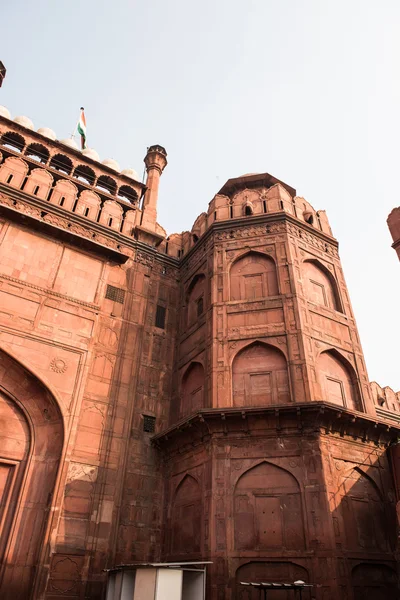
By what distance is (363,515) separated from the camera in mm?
11383

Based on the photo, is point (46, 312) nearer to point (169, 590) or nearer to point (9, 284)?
point (9, 284)

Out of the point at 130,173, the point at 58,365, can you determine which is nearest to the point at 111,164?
the point at 130,173

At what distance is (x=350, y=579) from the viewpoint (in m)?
10.1

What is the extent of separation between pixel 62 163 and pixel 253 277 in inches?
413

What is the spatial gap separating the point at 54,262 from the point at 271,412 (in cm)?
922

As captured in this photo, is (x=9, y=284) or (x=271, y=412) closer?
(x=271, y=412)

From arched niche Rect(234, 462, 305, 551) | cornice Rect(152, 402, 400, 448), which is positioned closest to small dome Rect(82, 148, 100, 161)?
cornice Rect(152, 402, 400, 448)

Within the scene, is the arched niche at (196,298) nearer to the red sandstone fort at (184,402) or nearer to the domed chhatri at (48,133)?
the red sandstone fort at (184,402)

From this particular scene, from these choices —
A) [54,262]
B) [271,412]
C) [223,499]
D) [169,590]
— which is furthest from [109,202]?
[169,590]

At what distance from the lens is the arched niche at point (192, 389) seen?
564 inches

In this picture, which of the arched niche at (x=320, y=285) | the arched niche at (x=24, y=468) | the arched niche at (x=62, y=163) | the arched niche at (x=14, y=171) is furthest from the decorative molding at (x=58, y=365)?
the arched niche at (x=62, y=163)

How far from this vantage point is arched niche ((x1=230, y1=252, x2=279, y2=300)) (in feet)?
49.8

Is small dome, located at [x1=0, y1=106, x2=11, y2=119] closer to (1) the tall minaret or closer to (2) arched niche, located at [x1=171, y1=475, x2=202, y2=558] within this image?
(1) the tall minaret

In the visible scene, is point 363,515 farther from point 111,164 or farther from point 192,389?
point 111,164
